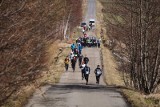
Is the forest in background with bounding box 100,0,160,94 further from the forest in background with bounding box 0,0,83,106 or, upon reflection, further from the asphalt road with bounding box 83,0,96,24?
the asphalt road with bounding box 83,0,96,24

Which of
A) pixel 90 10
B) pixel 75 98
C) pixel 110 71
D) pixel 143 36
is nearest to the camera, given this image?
pixel 75 98

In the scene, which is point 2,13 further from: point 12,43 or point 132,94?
point 132,94

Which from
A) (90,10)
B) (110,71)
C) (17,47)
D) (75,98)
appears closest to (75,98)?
(75,98)

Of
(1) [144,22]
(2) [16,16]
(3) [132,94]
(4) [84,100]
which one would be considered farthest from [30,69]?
(1) [144,22]

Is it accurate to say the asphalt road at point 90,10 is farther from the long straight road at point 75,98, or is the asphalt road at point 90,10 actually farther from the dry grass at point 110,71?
the long straight road at point 75,98

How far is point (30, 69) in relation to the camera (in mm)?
10703

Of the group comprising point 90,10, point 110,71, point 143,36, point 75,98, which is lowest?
point 75,98

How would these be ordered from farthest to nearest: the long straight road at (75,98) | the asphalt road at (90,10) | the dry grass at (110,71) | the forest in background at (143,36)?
the asphalt road at (90,10) → the dry grass at (110,71) → the forest in background at (143,36) → the long straight road at (75,98)

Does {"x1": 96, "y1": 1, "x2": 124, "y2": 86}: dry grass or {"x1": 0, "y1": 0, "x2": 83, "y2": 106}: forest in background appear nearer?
{"x1": 0, "y1": 0, "x2": 83, "y2": 106}: forest in background

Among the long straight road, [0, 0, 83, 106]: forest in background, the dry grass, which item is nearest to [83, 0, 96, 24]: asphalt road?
the dry grass

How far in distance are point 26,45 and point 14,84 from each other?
3.00ft

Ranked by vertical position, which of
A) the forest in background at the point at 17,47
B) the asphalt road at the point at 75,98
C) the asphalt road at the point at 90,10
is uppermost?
the asphalt road at the point at 90,10

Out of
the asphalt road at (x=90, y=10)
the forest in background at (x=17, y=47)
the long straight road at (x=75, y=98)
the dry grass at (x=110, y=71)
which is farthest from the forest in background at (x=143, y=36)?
the asphalt road at (x=90, y=10)

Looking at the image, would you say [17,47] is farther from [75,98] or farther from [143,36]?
[143,36]
